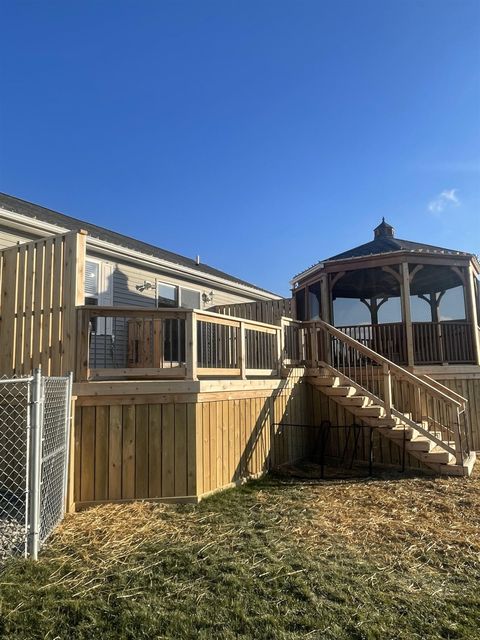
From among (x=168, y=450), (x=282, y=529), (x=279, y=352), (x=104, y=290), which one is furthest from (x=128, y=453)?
(x=104, y=290)

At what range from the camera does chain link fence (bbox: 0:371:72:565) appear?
3402 millimetres

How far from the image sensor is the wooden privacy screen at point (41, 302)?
17.0ft

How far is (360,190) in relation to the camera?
12.7 meters

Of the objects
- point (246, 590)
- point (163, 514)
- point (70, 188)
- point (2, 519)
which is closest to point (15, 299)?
point (2, 519)

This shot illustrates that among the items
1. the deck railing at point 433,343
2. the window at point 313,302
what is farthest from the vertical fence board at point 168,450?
the window at point 313,302

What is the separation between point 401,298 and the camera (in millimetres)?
9695

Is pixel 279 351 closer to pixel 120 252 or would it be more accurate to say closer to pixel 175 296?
pixel 175 296

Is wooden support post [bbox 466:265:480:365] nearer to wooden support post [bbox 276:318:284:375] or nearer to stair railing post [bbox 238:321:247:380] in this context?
wooden support post [bbox 276:318:284:375]

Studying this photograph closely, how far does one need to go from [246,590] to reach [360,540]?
60.0 inches

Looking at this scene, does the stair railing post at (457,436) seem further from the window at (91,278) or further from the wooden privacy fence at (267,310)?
the window at (91,278)

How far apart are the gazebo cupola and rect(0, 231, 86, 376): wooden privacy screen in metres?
6.97

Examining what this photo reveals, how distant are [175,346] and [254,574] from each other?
258 inches

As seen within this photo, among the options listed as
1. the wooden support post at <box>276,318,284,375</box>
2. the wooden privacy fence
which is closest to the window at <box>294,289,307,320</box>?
the wooden privacy fence

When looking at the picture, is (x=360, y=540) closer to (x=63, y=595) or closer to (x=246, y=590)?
(x=246, y=590)
